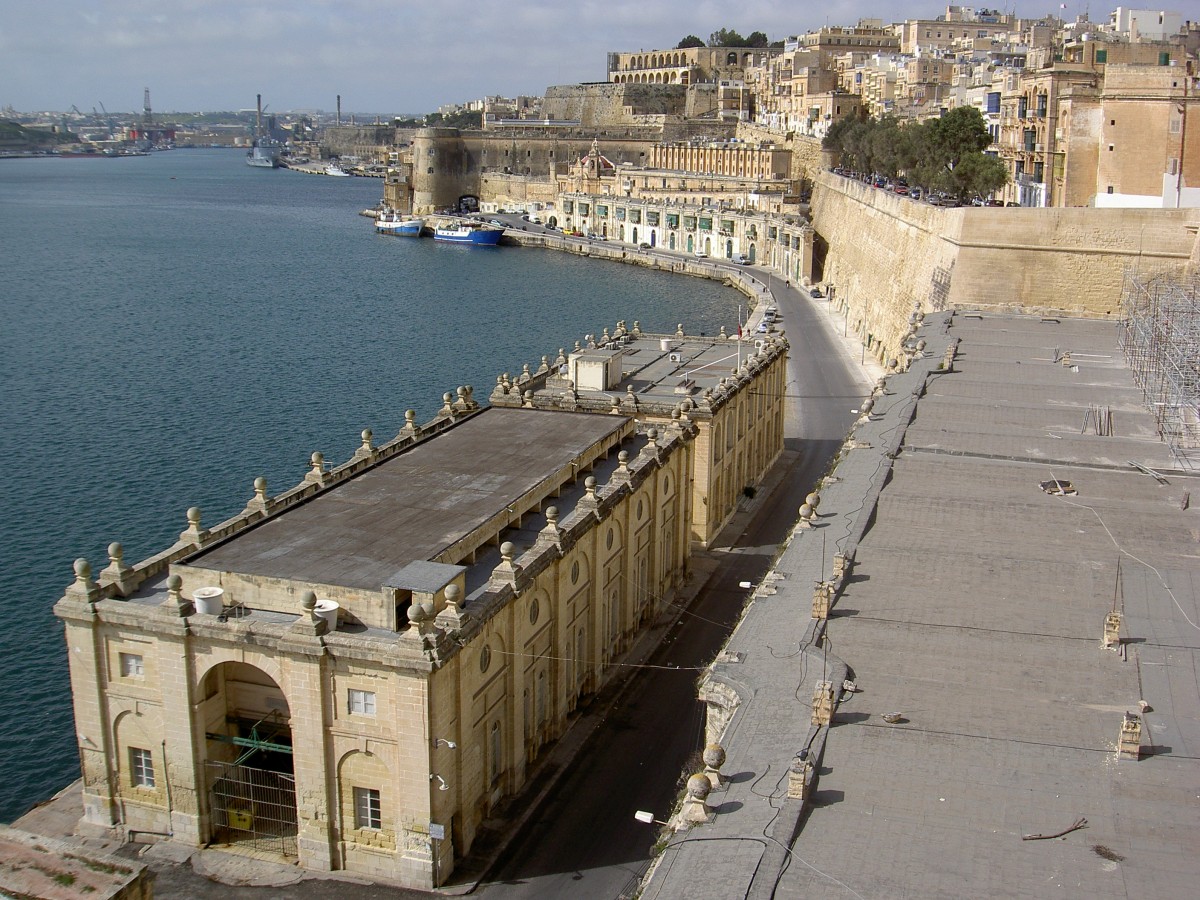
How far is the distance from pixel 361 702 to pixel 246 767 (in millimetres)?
2917

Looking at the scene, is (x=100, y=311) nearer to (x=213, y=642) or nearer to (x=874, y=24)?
(x=213, y=642)

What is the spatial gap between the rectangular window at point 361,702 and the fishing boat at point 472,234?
379 ft

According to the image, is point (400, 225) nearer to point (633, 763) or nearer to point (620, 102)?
point (620, 102)

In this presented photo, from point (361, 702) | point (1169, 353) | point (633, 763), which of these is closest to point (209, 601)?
point (361, 702)

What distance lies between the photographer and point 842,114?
421 ft

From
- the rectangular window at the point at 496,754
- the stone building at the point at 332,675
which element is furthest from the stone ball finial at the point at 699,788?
the rectangular window at the point at 496,754

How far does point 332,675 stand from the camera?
2011 cm

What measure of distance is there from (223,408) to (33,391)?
1055 centimetres

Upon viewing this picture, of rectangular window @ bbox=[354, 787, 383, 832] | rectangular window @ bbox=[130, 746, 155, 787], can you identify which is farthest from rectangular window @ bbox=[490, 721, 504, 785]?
rectangular window @ bbox=[130, 746, 155, 787]

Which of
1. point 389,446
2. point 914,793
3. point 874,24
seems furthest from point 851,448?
point 874,24

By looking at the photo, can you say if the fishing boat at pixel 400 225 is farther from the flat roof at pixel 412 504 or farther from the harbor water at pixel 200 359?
the flat roof at pixel 412 504

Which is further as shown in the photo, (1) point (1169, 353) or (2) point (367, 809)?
(1) point (1169, 353)

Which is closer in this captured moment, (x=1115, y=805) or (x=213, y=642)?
(x=1115, y=805)

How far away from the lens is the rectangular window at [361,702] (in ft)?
65.9
